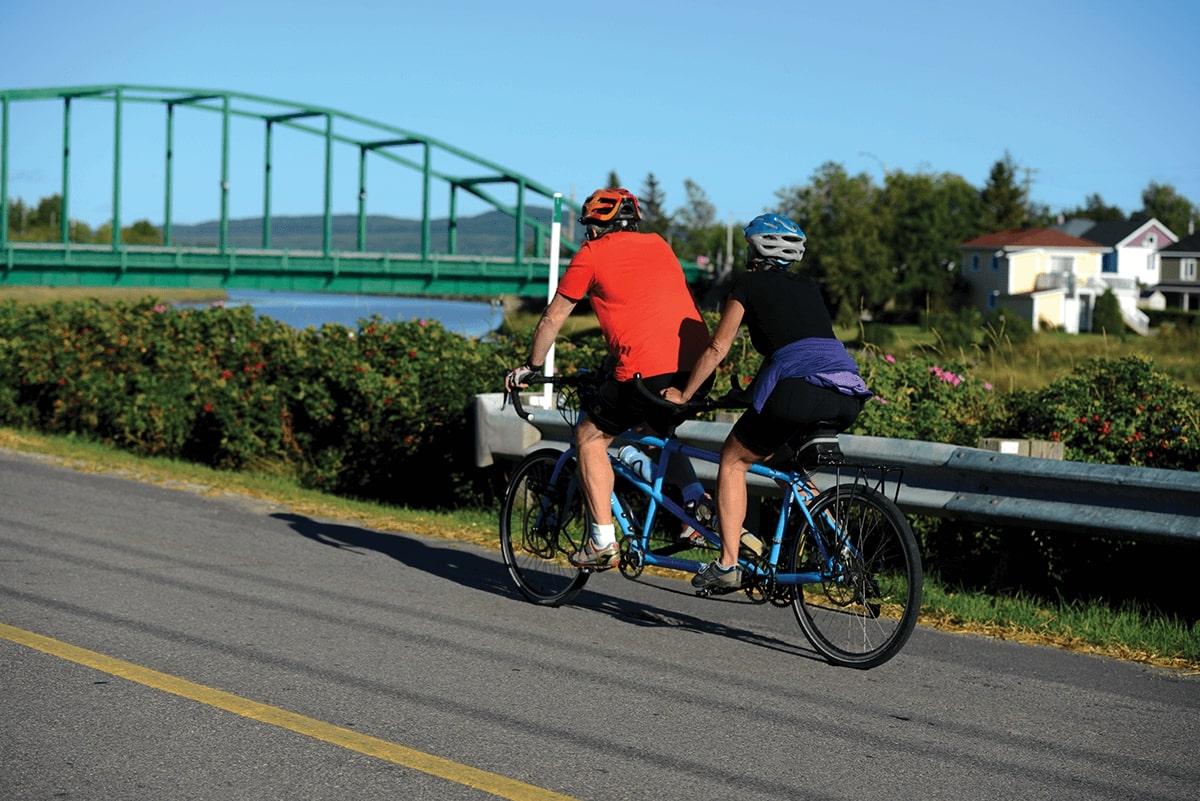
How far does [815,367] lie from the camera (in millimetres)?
5766

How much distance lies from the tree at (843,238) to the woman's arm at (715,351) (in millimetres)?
83712

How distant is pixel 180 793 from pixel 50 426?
1287cm

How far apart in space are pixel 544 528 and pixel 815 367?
6.21ft

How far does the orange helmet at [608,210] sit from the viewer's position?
647 centimetres

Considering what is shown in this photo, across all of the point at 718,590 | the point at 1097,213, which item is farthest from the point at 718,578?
the point at 1097,213

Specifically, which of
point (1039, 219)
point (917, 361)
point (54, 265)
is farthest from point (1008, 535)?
point (1039, 219)

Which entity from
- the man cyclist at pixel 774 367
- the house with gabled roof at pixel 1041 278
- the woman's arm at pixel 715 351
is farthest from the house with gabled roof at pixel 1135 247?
the man cyclist at pixel 774 367

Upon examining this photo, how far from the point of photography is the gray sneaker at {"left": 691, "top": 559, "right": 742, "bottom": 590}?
6.04 meters

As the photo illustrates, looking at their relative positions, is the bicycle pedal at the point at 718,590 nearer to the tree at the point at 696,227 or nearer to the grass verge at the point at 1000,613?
the grass verge at the point at 1000,613

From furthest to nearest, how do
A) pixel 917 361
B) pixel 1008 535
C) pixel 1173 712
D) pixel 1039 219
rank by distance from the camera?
1. pixel 1039 219
2. pixel 917 361
3. pixel 1008 535
4. pixel 1173 712

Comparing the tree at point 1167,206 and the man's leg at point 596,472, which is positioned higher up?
the tree at point 1167,206

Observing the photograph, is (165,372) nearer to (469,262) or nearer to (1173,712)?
(1173,712)

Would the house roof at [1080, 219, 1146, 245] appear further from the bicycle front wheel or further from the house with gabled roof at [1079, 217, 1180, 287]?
the bicycle front wheel

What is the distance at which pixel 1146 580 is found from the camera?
764 centimetres
